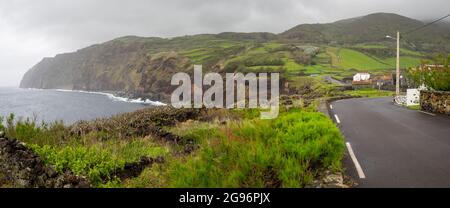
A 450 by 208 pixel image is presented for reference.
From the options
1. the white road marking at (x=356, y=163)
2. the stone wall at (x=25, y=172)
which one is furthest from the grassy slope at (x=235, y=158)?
the white road marking at (x=356, y=163)

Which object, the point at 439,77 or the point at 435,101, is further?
the point at 439,77

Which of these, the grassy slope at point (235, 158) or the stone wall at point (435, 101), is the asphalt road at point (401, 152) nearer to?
the grassy slope at point (235, 158)

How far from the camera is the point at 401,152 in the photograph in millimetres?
10984

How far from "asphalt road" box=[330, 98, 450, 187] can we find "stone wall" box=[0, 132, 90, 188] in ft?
18.6

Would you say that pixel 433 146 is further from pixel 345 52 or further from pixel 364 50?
pixel 364 50

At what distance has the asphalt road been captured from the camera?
812 cm

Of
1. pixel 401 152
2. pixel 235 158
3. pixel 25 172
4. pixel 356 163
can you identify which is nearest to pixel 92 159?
pixel 25 172

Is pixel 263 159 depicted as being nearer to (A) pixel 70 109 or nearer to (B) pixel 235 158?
(B) pixel 235 158

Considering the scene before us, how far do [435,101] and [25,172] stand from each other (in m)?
20.9

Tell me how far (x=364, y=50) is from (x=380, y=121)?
139622 mm

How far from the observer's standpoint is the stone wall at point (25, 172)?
8141 mm
